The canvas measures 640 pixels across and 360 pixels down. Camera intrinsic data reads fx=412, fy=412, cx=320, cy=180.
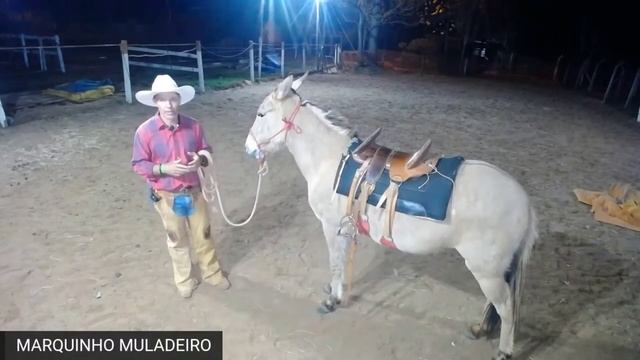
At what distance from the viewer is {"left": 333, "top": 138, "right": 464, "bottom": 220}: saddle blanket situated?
2516mm

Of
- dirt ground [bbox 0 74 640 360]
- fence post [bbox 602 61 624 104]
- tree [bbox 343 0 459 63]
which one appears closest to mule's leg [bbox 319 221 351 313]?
dirt ground [bbox 0 74 640 360]

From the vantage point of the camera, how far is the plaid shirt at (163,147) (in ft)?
9.62

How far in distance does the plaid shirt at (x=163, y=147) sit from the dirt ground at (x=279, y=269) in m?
1.04

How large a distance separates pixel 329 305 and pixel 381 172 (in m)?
1.25

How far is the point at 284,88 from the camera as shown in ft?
9.61

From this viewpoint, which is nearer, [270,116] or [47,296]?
[270,116]

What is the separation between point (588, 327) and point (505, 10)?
25755mm

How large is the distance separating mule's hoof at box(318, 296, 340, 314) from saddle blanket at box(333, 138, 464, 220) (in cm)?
102

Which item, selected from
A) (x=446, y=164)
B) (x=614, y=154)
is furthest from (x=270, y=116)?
(x=614, y=154)

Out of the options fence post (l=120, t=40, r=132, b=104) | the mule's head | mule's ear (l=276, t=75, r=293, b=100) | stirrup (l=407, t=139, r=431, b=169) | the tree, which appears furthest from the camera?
the tree

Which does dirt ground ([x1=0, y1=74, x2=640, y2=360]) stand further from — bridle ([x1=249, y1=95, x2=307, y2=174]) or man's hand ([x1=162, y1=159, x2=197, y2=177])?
bridle ([x1=249, y1=95, x2=307, y2=174])

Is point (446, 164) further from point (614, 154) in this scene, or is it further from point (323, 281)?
point (614, 154)

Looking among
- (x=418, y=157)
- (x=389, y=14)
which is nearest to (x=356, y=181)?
(x=418, y=157)

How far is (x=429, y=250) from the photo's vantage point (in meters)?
2.71
